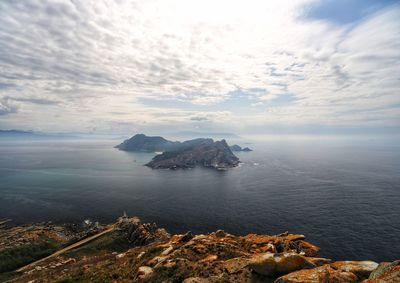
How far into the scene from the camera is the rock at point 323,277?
726 inches

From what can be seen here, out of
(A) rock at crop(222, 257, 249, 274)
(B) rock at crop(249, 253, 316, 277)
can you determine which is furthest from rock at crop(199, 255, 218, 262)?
(B) rock at crop(249, 253, 316, 277)

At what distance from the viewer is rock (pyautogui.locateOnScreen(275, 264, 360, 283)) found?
60.5 feet

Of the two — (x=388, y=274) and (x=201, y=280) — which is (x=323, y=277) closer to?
(x=388, y=274)

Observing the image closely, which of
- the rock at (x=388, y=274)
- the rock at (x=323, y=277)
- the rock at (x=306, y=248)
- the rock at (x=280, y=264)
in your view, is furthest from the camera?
the rock at (x=306, y=248)

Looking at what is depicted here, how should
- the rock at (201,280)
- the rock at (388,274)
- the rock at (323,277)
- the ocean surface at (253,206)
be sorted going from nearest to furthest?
1. the rock at (388,274)
2. the rock at (323,277)
3. the rock at (201,280)
4. the ocean surface at (253,206)

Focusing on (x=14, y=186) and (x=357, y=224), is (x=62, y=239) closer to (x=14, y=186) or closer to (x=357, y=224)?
(x=357, y=224)

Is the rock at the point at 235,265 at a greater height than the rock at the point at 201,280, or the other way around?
the rock at the point at 235,265

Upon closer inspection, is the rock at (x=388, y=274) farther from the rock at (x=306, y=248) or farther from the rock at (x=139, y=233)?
the rock at (x=139, y=233)

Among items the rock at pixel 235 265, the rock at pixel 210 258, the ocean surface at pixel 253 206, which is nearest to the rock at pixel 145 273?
the rock at pixel 210 258

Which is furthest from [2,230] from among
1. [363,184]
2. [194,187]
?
[363,184]

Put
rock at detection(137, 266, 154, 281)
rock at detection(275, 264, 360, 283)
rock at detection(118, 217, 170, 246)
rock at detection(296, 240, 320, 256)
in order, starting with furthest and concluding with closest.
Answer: rock at detection(118, 217, 170, 246), rock at detection(296, 240, 320, 256), rock at detection(137, 266, 154, 281), rock at detection(275, 264, 360, 283)

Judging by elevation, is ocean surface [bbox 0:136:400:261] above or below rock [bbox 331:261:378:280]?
below

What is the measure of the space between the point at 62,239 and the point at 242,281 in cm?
9130

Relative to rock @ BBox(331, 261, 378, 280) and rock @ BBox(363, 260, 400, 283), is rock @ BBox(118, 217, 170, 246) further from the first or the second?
rock @ BBox(363, 260, 400, 283)
